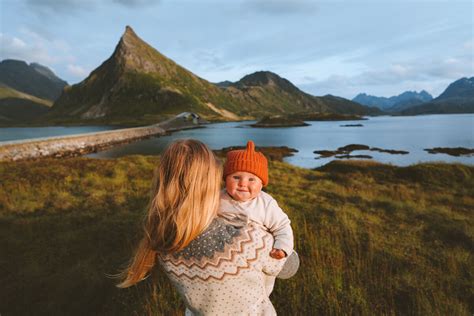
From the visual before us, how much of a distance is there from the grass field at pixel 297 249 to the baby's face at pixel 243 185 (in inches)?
50.6

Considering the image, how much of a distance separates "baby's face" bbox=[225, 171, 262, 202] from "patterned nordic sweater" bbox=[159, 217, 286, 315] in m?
0.41

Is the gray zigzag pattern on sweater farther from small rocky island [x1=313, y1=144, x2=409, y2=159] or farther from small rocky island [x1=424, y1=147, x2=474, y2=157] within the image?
small rocky island [x1=424, y1=147, x2=474, y2=157]

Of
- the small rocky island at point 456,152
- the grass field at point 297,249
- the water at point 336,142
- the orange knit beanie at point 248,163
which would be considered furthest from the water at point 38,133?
the small rocky island at point 456,152

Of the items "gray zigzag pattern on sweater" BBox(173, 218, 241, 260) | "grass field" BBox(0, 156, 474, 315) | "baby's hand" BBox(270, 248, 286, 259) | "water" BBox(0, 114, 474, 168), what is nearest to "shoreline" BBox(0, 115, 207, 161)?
"water" BBox(0, 114, 474, 168)

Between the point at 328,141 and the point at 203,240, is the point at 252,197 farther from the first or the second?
the point at 328,141

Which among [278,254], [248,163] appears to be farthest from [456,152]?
[278,254]

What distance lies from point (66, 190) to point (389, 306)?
12117 mm

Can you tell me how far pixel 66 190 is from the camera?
11.9m

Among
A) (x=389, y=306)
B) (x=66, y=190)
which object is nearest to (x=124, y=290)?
(x=389, y=306)

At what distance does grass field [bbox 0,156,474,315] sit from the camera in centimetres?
447

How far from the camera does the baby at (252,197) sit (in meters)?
2.15

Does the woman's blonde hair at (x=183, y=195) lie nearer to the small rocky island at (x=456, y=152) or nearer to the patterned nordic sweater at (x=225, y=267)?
the patterned nordic sweater at (x=225, y=267)

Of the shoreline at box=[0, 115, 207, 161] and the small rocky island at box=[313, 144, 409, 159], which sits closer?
the shoreline at box=[0, 115, 207, 161]

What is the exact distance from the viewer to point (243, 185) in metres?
2.35
